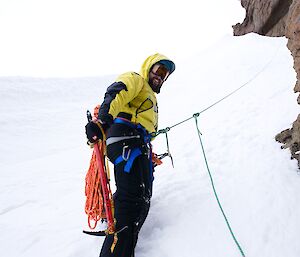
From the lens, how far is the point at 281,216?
2977 mm

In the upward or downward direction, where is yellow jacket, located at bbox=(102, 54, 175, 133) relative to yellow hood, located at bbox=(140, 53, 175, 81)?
downward

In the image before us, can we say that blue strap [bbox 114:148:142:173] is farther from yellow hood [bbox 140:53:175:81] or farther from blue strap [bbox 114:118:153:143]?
yellow hood [bbox 140:53:175:81]

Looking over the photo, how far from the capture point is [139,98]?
10.4ft

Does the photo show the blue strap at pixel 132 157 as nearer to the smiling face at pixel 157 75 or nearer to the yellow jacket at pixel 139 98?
the yellow jacket at pixel 139 98

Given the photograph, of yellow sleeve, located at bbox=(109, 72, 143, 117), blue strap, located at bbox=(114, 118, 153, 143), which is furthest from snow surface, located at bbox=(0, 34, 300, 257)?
yellow sleeve, located at bbox=(109, 72, 143, 117)

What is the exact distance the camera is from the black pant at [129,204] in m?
2.66

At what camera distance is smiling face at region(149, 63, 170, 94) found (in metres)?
3.28

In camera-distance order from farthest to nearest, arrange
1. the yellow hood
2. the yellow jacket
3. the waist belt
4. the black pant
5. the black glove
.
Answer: the yellow hood → the waist belt → the yellow jacket → the black pant → the black glove

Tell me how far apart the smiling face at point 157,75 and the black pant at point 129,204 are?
2.29 feet

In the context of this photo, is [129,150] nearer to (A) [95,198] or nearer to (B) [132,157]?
(B) [132,157]

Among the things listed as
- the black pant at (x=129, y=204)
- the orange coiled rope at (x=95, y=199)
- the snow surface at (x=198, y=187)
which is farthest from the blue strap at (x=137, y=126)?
the snow surface at (x=198, y=187)

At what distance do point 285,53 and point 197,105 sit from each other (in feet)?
16.8

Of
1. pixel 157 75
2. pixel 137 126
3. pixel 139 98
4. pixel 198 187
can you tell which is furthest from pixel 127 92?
pixel 198 187

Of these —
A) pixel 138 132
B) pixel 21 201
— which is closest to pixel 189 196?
pixel 138 132
